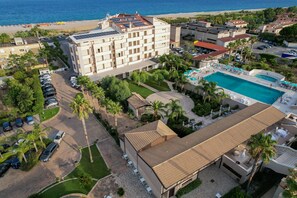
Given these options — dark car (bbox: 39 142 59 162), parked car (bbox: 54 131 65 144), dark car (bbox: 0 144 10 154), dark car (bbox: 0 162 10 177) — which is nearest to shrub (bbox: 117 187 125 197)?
dark car (bbox: 39 142 59 162)

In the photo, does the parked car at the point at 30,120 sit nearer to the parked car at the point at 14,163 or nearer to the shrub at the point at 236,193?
the parked car at the point at 14,163

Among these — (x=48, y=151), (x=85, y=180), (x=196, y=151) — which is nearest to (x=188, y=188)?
(x=196, y=151)

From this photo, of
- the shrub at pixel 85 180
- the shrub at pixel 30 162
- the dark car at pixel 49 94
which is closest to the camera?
the shrub at pixel 85 180

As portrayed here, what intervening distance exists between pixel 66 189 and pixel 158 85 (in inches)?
1577

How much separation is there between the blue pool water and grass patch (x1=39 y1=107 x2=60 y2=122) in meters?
45.4

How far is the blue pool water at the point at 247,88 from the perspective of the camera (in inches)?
2147

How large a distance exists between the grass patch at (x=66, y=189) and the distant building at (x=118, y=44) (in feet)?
126

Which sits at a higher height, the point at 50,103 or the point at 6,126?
the point at 50,103

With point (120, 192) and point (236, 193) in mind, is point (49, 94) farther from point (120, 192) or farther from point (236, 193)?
point (236, 193)

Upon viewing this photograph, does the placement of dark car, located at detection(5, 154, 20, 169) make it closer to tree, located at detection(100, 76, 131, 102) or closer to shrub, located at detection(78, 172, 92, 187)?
shrub, located at detection(78, 172, 92, 187)

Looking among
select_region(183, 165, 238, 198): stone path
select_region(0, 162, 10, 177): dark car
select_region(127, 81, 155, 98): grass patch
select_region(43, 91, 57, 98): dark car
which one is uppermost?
select_region(43, 91, 57, 98): dark car

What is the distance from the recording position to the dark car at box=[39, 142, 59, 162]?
3513 centimetres

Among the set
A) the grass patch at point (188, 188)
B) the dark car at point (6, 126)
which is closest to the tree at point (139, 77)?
the dark car at point (6, 126)

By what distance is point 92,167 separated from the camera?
33812mm
